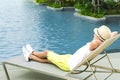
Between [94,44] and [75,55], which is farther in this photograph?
[75,55]

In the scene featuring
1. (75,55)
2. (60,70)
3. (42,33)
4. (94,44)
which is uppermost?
(94,44)

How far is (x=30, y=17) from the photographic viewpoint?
19.0 metres

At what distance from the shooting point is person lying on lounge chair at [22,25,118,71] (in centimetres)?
414

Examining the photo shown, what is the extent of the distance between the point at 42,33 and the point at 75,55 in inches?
374

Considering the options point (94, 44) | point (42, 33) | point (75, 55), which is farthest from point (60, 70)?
point (42, 33)

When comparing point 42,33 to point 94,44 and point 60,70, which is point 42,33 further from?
point 94,44

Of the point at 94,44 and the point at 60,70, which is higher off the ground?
the point at 94,44

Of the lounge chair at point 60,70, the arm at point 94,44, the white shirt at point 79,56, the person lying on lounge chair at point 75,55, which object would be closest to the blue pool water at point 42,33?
the person lying on lounge chair at point 75,55

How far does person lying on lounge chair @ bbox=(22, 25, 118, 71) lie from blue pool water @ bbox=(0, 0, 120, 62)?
4.31 meters

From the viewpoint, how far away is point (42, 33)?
1375 centimetres

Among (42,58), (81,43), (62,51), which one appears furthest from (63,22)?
(42,58)

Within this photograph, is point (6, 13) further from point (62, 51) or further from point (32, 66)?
point (32, 66)

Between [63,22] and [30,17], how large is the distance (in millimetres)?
2733

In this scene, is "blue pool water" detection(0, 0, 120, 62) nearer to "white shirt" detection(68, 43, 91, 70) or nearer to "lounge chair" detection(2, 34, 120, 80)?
"lounge chair" detection(2, 34, 120, 80)
